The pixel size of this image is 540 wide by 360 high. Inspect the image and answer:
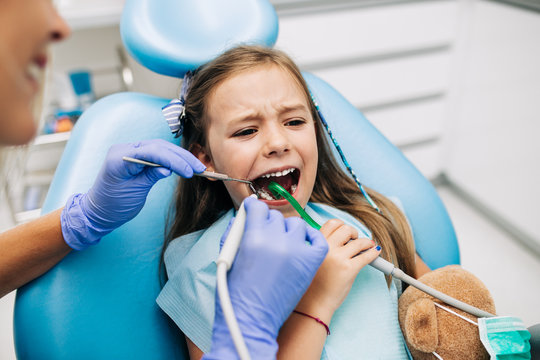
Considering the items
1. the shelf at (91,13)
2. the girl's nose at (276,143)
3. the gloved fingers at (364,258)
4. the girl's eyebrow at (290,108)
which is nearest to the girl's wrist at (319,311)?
the gloved fingers at (364,258)

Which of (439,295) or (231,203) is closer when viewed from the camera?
(439,295)

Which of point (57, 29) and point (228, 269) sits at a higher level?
point (57, 29)

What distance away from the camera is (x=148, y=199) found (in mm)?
1108

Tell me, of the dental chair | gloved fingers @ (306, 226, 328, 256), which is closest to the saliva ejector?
gloved fingers @ (306, 226, 328, 256)

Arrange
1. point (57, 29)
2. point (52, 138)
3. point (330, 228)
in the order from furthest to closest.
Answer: point (52, 138) → point (330, 228) → point (57, 29)

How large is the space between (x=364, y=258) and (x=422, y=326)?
6.9 inches

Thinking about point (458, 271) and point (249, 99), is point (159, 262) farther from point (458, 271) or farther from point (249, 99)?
point (458, 271)

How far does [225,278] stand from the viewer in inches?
25.9

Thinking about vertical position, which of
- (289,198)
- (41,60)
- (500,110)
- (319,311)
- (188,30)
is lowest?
(500,110)

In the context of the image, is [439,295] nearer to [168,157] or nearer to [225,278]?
[225,278]

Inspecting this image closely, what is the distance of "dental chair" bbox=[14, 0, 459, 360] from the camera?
3.13ft

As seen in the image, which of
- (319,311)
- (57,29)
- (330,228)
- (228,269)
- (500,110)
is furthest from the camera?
(500,110)

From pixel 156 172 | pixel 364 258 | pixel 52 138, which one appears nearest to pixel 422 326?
pixel 364 258

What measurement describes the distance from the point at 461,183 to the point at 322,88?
1.42 metres
